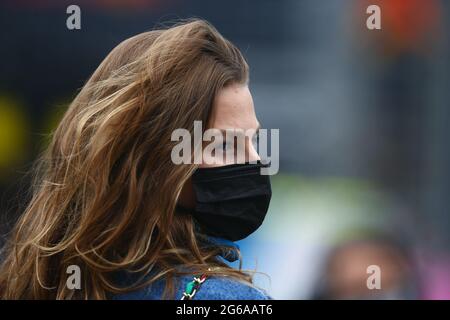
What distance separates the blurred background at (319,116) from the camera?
11.2 feet

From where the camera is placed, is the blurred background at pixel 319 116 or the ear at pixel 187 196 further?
the blurred background at pixel 319 116

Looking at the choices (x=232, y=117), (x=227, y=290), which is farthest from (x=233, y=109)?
(x=227, y=290)

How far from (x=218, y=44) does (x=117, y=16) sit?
6.75 ft

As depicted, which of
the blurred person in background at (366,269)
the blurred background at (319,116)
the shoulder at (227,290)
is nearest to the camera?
the shoulder at (227,290)

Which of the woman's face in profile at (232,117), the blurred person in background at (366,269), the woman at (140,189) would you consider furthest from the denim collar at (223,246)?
the blurred person in background at (366,269)

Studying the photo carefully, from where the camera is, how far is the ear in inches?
63.5

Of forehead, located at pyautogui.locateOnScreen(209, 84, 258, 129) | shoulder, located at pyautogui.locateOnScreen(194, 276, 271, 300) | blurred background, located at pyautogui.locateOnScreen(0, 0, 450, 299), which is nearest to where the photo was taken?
shoulder, located at pyautogui.locateOnScreen(194, 276, 271, 300)

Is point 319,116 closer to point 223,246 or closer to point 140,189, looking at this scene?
point 223,246

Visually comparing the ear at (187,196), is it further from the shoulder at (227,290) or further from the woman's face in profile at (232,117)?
the shoulder at (227,290)

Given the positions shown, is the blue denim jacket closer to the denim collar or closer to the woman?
the woman

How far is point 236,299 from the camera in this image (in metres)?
1.36

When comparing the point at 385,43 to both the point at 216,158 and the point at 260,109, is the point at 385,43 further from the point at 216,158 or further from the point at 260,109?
the point at 216,158

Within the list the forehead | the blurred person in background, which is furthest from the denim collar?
the blurred person in background
